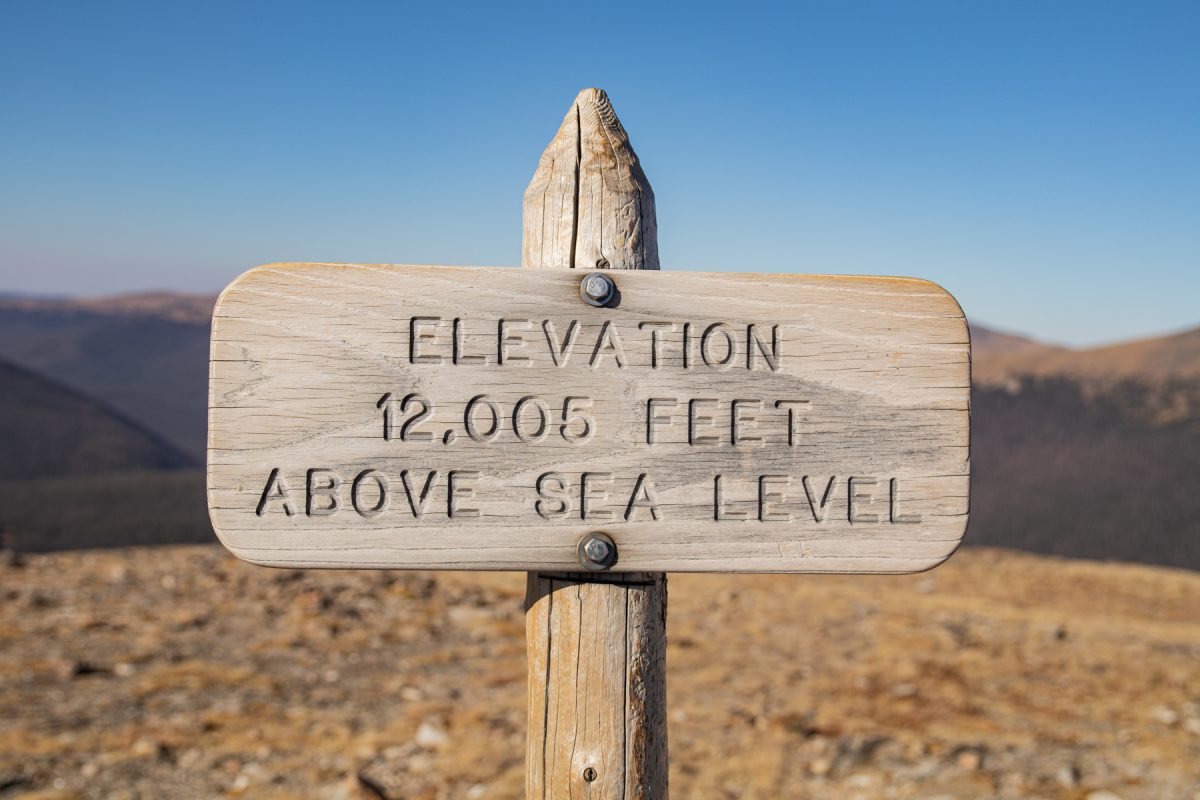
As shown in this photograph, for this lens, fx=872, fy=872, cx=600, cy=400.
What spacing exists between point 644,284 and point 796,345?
27 centimetres

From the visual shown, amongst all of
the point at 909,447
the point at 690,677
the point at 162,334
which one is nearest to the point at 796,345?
the point at 909,447

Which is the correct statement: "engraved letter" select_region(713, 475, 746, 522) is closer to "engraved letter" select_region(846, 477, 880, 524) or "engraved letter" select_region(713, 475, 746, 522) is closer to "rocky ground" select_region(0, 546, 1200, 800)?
"engraved letter" select_region(846, 477, 880, 524)

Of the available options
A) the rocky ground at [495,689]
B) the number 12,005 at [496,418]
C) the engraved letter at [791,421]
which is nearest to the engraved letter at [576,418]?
the number 12,005 at [496,418]

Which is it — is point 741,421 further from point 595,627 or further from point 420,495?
point 420,495

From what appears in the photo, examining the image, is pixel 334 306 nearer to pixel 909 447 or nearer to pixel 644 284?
pixel 644 284

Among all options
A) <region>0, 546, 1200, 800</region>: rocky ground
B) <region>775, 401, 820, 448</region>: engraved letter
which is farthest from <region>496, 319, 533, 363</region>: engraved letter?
<region>0, 546, 1200, 800</region>: rocky ground

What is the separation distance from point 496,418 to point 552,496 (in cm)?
16

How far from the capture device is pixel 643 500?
56.0 inches

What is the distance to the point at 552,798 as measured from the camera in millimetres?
1511

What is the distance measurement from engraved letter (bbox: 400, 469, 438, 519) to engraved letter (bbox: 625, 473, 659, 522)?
12.5 inches

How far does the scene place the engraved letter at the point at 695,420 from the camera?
4.66 ft

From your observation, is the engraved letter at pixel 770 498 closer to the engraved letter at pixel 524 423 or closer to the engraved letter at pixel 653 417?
the engraved letter at pixel 653 417

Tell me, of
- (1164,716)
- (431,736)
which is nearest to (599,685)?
(431,736)

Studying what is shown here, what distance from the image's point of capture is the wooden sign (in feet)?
4.59
